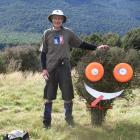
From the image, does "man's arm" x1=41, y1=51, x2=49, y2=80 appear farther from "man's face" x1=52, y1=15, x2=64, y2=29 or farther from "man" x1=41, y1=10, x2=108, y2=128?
"man's face" x1=52, y1=15, x2=64, y2=29

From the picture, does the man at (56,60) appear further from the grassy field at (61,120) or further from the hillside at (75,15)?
the hillside at (75,15)

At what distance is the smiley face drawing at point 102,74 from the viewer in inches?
317

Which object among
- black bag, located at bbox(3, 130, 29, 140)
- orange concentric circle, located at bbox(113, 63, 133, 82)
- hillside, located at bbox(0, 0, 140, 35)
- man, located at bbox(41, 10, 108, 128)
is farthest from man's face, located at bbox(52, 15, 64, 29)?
hillside, located at bbox(0, 0, 140, 35)

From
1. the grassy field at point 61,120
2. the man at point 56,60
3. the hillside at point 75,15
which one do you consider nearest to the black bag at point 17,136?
the grassy field at point 61,120

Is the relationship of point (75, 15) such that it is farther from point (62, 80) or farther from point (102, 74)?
point (102, 74)

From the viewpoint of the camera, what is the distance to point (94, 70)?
26.3 ft

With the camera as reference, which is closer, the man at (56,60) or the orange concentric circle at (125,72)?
the orange concentric circle at (125,72)

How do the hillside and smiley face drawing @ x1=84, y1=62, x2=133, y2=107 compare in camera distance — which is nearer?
smiley face drawing @ x1=84, y1=62, x2=133, y2=107

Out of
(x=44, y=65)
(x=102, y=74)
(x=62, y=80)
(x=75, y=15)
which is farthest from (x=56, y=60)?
(x=75, y=15)

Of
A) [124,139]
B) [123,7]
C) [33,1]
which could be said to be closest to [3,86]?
[124,139]

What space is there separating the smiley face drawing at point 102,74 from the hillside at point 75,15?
96.0 m

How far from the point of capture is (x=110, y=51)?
8.28 metres

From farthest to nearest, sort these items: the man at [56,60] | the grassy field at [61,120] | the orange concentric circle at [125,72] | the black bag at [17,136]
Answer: the man at [56,60] < the orange concentric circle at [125,72] < the grassy field at [61,120] < the black bag at [17,136]

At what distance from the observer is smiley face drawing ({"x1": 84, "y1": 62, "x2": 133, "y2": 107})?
317 inches
